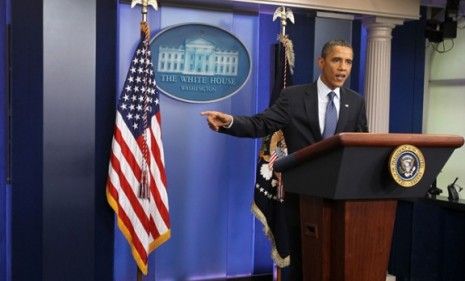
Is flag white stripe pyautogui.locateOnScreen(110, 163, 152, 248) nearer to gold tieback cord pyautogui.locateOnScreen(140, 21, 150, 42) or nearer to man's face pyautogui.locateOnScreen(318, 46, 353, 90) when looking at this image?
gold tieback cord pyautogui.locateOnScreen(140, 21, 150, 42)

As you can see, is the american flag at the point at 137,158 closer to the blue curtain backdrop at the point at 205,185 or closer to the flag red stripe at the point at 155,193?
the flag red stripe at the point at 155,193

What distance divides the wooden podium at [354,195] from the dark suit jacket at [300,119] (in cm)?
40

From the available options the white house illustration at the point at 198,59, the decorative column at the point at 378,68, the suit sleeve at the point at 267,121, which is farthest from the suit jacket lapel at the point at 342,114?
the decorative column at the point at 378,68

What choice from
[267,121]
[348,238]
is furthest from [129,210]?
[348,238]

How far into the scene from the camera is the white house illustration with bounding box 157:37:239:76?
11.1ft

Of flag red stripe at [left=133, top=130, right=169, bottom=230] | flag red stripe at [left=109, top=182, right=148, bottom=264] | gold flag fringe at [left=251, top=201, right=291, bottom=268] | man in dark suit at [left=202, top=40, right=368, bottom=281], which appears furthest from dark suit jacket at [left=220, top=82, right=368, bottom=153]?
gold flag fringe at [left=251, top=201, right=291, bottom=268]

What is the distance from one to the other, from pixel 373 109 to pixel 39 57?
2321 mm

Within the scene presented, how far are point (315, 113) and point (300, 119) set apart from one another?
6cm

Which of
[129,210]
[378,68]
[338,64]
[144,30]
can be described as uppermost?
[144,30]

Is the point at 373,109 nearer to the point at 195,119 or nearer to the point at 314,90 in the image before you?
the point at 195,119

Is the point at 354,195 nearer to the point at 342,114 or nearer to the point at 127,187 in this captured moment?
the point at 342,114

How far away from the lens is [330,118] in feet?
5.53

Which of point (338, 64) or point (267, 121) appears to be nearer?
point (338, 64)

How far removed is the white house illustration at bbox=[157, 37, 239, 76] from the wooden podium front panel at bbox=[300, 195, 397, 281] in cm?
226
